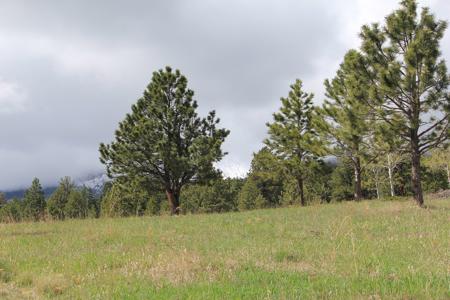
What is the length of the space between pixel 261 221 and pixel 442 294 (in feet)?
36.2

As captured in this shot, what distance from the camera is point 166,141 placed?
26.3 m

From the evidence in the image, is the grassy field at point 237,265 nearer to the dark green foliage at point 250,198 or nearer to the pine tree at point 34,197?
the dark green foliage at point 250,198

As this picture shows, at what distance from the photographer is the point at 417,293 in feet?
17.3

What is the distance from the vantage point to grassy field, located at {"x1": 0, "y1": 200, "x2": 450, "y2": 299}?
5789mm

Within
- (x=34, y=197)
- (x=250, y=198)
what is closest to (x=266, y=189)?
(x=250, y=198)

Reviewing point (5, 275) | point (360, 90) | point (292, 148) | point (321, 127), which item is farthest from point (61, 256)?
point (292, 148)

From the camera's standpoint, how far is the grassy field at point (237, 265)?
579 cm

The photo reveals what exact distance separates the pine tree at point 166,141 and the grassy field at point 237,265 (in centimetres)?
1360

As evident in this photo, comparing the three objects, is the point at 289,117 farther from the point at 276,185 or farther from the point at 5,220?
the point at 276,185

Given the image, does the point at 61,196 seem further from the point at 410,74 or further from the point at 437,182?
the point at 410,74

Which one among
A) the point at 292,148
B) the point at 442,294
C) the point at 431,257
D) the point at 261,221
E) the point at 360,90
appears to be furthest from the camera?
the point at 292,148

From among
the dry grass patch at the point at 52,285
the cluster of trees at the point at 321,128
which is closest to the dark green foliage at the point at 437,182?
the cluster of trees at the point at 321,128

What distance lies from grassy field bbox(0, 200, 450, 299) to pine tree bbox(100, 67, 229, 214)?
44.6 ft

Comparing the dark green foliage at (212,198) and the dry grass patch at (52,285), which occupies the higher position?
the dark green foliage at (212,198)
